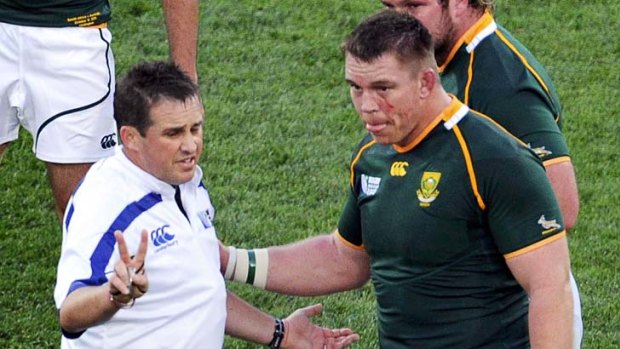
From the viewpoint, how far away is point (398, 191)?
4746mm

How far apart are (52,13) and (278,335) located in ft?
7.13

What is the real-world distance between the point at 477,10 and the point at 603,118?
5.06m

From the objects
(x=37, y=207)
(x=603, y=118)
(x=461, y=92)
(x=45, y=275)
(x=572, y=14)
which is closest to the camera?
(x=461, y=92)

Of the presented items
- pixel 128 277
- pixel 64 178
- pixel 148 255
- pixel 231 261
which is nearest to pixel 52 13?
pixel 64 178

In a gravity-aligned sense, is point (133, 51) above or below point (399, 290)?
below

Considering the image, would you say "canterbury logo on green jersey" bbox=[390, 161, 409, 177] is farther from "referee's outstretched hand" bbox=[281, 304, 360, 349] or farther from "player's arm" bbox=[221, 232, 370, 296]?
"referee's outstretched hand" bbox=[281, 304, 360, 349]

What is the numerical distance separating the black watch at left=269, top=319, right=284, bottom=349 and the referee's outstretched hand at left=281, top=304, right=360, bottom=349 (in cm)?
1

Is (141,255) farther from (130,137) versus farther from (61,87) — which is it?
(61,87)

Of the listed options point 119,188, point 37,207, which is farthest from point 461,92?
point 37,207

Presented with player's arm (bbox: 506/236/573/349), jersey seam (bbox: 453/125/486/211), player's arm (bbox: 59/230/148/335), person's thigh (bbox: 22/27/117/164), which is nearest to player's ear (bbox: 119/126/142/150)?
player's arm (bbox: 59/230/148/335)

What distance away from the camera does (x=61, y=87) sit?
6.46 metres

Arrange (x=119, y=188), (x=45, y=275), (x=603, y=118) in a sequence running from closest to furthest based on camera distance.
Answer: (x=119, y=188), (x=45, y=275), (x=603, y=118)

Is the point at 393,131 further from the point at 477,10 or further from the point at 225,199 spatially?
the point at 225,199

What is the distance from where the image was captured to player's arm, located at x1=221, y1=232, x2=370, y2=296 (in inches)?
206
